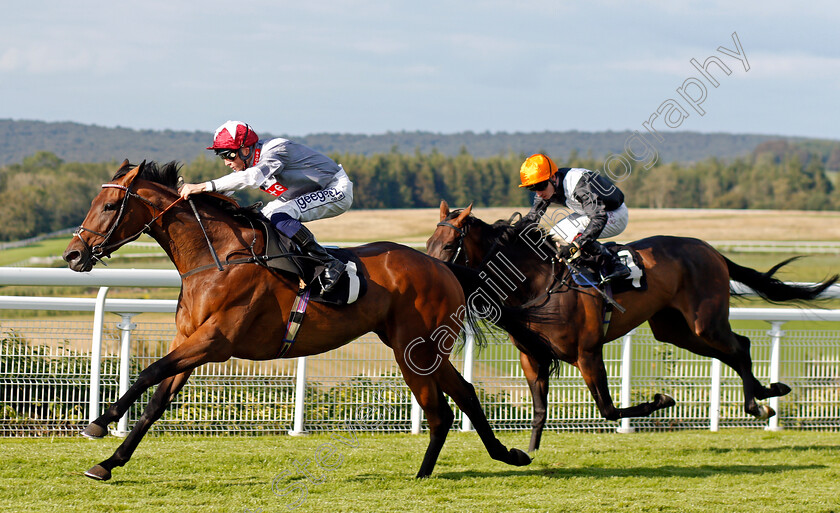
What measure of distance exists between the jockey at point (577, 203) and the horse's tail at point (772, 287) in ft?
4.55

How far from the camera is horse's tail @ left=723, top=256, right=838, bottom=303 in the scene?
6.37 m

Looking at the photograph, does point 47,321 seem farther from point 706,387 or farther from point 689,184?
point 689,184

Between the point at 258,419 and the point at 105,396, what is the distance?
105 centimetres

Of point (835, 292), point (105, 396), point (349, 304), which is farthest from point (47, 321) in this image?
point (835, 292)

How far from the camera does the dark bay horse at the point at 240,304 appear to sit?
4.14 metres

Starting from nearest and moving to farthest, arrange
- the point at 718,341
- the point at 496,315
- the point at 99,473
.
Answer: the point at 99,473, the point at 496,315, the point at 718,341

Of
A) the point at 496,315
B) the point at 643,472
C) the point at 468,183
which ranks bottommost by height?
the point at 643,472

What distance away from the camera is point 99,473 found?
4.12m

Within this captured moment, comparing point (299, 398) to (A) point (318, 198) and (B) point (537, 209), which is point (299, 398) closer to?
(A) point (318, 198)

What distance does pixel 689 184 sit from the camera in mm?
73125

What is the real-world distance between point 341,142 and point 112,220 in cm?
11047

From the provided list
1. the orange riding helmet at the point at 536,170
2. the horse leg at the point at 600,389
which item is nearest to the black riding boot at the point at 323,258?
the orange riding helmet at the point at 536,170

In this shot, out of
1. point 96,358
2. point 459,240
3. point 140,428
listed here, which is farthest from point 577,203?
point 96,358

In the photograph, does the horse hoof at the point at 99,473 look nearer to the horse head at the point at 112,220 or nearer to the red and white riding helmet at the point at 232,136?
the horse head at the point at 112,220
